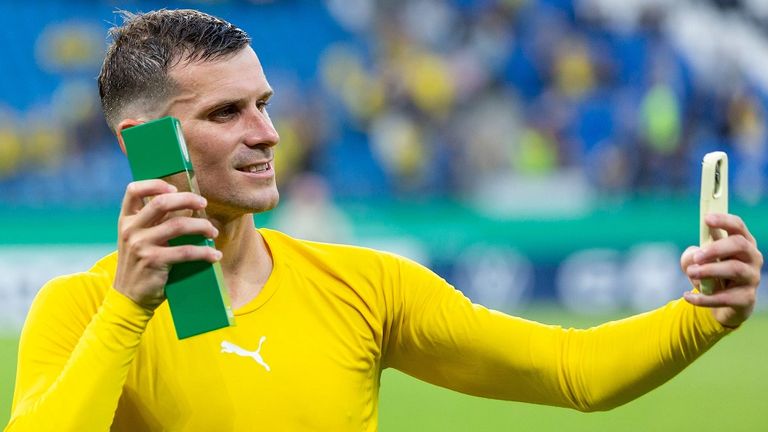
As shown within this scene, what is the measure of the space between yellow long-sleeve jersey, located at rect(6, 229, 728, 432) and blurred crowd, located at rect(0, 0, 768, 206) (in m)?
11.7

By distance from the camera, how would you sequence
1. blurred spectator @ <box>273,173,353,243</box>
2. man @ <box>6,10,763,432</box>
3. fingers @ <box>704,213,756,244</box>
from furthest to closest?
blurred spectator @ <box>273,173,353,243</box> → man @ <box>6,10,763,432</box> → fingers @ <box>704,213,756,244</box>

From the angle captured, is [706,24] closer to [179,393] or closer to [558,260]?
[558,260]

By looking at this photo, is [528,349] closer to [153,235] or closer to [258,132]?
[258,132]

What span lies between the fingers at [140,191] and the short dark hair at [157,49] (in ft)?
Result: 1.84

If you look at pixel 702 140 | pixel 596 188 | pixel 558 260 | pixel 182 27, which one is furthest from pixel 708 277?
pixel 702 140

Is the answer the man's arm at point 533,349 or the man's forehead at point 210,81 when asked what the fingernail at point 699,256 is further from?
the man's forehead at point 210,81

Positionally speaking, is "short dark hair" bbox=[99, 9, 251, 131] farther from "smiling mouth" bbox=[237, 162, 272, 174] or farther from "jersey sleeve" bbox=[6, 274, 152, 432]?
"jersey sleeve" bbox=[6, 274, 152, 432]

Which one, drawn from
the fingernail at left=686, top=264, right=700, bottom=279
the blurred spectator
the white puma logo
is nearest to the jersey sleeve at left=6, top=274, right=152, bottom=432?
the white puma logo

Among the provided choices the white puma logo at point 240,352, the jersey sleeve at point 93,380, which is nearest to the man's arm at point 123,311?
the jersey sleeve at point 93,380

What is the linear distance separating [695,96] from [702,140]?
2.76ft

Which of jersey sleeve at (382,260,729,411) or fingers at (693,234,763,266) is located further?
jersey sleeve at (382,260,729,411)

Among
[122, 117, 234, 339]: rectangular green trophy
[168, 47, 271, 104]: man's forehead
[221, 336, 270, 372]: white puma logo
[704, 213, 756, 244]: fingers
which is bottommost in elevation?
[221, 336, 270, 372]: white puma logo

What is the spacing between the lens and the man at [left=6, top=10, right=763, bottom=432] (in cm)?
267

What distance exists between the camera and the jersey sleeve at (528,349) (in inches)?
109
